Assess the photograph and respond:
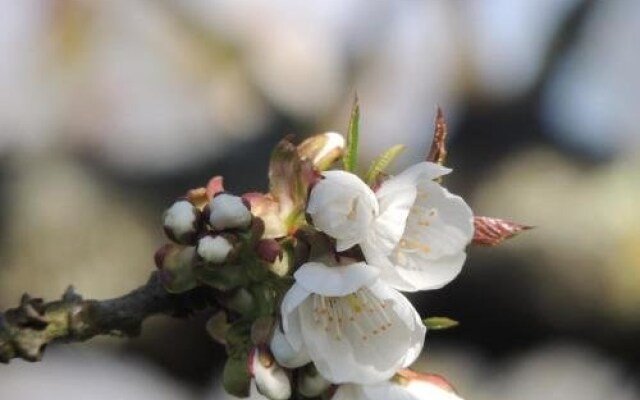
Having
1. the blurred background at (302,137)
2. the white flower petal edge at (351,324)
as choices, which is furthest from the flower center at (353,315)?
the blurred background at (302,137)

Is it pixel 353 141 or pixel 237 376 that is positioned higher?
pixel 353 141

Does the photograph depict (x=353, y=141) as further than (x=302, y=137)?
No

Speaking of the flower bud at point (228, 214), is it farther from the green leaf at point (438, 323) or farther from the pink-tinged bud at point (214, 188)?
the green leaf at point (438, 323)

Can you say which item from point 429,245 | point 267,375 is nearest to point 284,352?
point 267,375

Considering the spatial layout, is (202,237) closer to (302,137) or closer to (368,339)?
(368,339)

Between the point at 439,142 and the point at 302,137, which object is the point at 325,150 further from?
the point at 302,137

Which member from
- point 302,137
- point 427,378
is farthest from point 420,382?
point 302,137

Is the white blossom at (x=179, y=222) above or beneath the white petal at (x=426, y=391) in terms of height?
above
